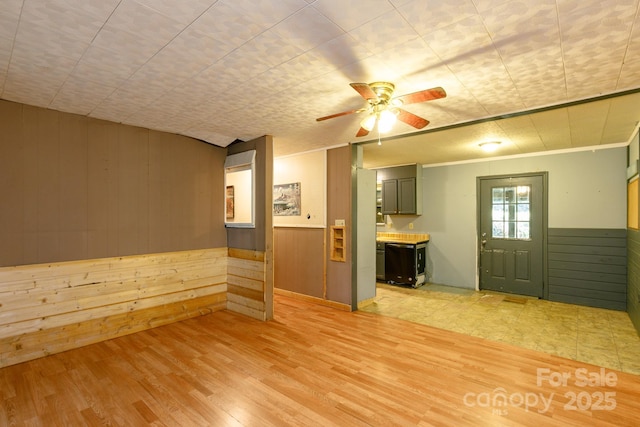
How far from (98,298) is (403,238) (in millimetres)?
5265

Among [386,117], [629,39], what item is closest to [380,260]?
[386,117]

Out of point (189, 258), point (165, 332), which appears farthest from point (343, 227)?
A: point (165, 332)

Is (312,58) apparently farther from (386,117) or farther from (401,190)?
(401,190)

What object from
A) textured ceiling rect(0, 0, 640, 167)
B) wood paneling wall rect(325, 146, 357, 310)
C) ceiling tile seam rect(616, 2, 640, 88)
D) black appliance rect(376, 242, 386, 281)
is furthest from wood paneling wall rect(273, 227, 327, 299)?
ceiling tile seam rect(616, 2, 640, 88)

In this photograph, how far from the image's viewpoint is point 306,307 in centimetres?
465

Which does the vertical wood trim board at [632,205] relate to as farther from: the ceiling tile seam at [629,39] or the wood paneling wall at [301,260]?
the wood paneling wall at [301,260]

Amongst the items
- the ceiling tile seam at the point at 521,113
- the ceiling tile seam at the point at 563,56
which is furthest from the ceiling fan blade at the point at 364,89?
the ceiling tile seam at the point at 521,113

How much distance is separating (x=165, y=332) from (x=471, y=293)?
489 cm

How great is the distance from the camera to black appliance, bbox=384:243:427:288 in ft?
19.4

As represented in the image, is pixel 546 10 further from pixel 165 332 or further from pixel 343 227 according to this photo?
pixel 165 332

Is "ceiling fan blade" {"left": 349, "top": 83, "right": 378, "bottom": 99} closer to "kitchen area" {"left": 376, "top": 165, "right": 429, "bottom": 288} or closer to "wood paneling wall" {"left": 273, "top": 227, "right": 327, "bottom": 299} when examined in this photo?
"wood paneling wall" {"left": 273, "top": 227, "right": 327, "bottom": 299}

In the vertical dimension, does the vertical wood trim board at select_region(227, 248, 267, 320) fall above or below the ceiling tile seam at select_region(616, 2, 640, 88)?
below

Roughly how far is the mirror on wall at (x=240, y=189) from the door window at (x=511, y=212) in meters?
4.32

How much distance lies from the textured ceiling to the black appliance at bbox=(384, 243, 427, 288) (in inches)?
115
